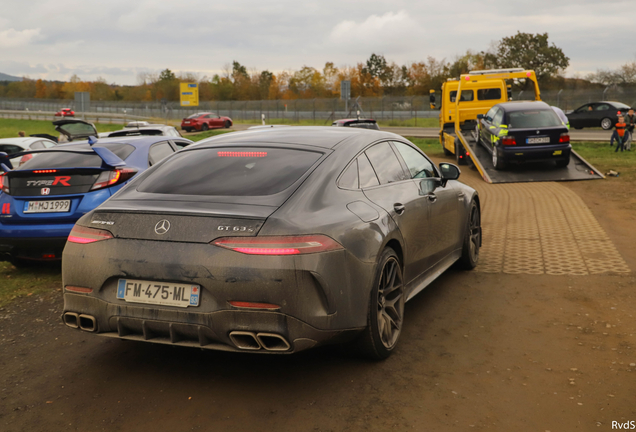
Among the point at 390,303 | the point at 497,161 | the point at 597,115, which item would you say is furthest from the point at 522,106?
the point at 597,115

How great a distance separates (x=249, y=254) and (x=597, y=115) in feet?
112

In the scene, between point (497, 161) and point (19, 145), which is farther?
point (497, 161)

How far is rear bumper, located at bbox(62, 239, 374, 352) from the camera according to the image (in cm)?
354

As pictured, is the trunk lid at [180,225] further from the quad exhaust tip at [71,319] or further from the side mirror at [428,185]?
the side mirror at [428,185]

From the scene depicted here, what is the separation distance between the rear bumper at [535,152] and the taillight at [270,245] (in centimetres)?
1343

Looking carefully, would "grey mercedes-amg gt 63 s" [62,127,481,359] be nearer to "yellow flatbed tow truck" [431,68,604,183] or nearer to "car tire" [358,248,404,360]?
"car tire" [358,248,404,360]

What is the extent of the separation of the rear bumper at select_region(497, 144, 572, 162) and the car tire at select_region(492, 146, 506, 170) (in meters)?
0.29

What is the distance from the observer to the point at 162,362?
14.6 feet

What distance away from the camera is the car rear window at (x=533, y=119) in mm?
16203

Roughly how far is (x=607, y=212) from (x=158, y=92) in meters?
99.0

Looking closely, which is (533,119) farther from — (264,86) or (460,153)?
(264,86)

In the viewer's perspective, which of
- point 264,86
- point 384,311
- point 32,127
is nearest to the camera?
point 384,311

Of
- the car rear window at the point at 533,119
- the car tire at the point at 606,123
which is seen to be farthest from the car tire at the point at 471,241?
the car tire at the point at 606,123

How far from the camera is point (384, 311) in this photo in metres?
4.43
